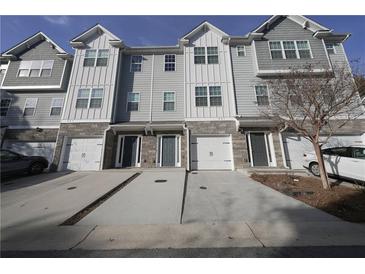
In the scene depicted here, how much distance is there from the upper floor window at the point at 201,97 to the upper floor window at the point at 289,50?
6.19m

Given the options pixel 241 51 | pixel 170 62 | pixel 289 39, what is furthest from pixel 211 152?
pixel 289 39

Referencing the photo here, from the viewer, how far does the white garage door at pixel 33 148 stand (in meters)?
10.8

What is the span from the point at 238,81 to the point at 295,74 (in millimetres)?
3626

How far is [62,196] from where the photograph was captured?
524 centimetres

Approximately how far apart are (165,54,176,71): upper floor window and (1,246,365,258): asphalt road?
1194cm

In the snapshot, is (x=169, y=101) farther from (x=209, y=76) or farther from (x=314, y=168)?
(x=314, y=168)

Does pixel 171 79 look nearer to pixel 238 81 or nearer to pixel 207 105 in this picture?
pixel 207 105

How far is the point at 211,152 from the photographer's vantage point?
9977 millimetres

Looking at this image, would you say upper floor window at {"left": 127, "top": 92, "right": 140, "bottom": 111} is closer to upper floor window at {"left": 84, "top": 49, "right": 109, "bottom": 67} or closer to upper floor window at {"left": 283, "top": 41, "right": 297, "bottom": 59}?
upper floor window at {"left": 84, "top": 49, "right": 109, "bottom": 67}

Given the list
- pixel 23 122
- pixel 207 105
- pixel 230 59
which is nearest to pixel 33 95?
pixel 23 122

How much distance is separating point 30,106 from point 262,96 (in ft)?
54.6

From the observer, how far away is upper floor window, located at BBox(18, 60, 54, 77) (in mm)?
12055

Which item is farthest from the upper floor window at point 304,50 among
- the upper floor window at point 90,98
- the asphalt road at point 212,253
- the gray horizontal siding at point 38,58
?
the gray horizontal siding at point 38,58

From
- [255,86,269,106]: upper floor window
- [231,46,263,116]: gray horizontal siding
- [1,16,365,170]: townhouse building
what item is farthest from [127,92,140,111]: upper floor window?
[255,86,269,106]: upper floor window
